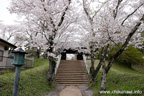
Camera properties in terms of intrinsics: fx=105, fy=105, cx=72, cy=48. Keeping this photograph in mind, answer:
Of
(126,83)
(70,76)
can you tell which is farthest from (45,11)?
(70,76)

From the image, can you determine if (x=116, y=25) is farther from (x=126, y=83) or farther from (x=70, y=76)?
(x=70, y=76)

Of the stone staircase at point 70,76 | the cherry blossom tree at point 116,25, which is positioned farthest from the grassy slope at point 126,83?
the stone staircase at point 70,76

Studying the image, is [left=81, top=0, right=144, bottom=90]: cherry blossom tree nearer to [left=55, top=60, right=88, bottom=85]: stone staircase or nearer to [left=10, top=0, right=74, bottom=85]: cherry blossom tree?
[left=10, top=0, right=74, bottom=85]: cherry blossom tree

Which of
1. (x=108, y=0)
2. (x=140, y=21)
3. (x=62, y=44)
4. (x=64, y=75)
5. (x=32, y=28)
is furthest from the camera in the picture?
(x=64, y=75)

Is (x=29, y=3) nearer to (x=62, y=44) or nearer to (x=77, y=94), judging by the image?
(x=62, y=44)

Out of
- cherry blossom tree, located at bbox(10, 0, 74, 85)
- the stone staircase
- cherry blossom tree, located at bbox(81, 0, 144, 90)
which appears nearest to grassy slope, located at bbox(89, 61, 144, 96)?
cherry blossom tree, located at bbox(81, 0, 144, 90)

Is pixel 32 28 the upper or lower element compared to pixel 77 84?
upper

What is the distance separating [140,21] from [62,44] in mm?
6813

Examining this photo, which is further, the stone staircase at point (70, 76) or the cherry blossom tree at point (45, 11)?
the stone staircase at point (70, 76)

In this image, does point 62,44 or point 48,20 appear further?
point 62,44

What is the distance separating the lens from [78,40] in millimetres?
11781

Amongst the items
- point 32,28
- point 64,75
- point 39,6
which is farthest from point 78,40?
point 39,6

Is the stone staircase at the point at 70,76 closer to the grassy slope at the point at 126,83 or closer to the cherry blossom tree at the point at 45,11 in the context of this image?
the grassy slope at the point at 126,83

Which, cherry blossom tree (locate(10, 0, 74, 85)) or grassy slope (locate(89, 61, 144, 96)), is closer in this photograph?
grassy slope (locate(89, 61, 144, 96))
